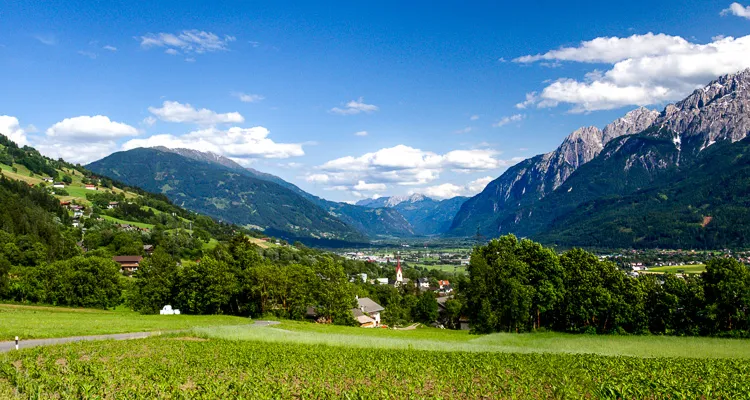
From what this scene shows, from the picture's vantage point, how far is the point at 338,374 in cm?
2791

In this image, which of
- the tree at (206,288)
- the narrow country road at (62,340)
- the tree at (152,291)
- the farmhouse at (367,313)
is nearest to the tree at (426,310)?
the farmhouse at (367,313)

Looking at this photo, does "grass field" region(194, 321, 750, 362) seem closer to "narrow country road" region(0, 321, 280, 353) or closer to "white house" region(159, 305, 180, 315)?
"narrow country road" region(0, 321, 280, 353)

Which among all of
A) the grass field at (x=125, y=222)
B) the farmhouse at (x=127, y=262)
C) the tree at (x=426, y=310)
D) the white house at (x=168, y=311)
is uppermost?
the grass field at (x=125, y=222)

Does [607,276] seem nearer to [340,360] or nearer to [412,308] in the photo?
[340,360]

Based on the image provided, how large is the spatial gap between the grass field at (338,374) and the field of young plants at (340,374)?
0.06 m

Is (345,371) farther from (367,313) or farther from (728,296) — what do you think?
(367,313)

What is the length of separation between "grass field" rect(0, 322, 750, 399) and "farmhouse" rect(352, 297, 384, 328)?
61.0 m

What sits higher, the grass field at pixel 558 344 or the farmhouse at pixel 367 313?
the grass field at pixel 558 344

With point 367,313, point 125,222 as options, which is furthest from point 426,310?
point 125,222

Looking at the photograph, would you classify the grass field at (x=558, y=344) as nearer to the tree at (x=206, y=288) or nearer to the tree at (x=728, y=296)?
the tree at (x=728, y=296)

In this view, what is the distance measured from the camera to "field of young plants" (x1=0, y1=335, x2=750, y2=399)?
77.2 feet

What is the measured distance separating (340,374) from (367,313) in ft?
253

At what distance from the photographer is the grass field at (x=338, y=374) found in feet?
77.3

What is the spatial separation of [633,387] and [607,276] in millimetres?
36317
